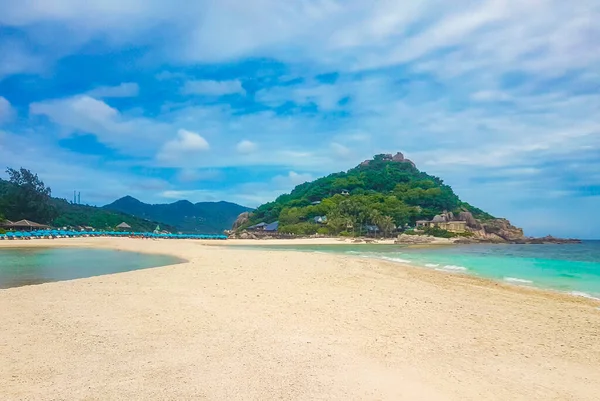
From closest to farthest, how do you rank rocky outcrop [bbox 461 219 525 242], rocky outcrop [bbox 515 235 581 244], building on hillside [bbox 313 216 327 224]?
building on hillside [bbox 313 216 327 224], rocky outcrop [bbox 515 235 581 244], rocky outcrop [bbox 461 219 525 242]

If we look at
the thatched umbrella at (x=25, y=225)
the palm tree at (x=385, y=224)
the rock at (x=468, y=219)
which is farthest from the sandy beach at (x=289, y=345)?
the rock at (x=468, y=219)

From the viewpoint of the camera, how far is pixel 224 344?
600 cm

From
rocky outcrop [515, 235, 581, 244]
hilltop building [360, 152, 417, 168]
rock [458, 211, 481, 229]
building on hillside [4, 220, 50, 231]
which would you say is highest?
hilltop building [360, 152, 417, 168]

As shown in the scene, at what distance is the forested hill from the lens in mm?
82188

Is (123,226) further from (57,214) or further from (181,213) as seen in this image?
(181,213)

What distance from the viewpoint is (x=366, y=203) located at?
8969cm

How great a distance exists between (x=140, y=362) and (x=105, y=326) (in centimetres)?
218

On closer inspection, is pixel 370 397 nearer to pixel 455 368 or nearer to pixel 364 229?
pixel 455 368

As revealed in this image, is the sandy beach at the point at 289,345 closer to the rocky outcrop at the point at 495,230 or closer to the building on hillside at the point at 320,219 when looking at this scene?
the building on hillside at the point at 320,219

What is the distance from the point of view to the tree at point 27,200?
63500 millimetres

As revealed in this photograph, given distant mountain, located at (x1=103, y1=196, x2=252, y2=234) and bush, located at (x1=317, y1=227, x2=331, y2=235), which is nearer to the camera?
bush, located at (x1=317, y1=227, x2=331, y2=235)

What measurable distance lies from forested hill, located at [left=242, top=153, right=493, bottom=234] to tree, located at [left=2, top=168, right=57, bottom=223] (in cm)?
4290

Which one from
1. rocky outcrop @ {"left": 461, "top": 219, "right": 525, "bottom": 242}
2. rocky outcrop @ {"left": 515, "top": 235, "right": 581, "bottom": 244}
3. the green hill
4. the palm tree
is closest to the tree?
the green hill

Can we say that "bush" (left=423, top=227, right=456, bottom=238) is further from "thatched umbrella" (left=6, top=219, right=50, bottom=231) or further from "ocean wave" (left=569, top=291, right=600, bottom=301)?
"thatched umbrella" (left=6, top=219, right=50, bottom=231)
